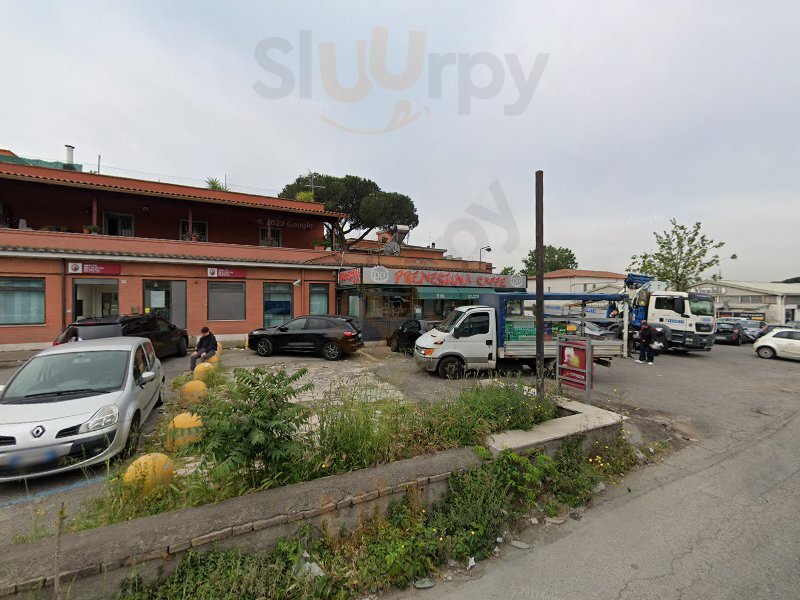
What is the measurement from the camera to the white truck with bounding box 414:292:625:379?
382 inches

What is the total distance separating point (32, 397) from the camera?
14.9 feet

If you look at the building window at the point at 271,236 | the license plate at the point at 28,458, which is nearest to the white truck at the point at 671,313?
the license plate at the point at 28,458

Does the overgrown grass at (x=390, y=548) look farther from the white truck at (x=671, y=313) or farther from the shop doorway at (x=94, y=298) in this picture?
the shop doorway at (x=94, y=298)

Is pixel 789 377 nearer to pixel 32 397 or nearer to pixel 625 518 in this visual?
pixel 625 518

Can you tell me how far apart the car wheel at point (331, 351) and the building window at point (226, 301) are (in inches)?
234

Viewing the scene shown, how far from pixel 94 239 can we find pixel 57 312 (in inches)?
125

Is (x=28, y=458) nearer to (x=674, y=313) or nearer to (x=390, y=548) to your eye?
(x=390, y=548)

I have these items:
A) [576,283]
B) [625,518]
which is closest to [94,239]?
[625,518]

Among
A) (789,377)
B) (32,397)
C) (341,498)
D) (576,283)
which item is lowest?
(789,377)

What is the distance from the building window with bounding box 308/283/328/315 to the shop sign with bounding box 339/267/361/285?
3.51 feet

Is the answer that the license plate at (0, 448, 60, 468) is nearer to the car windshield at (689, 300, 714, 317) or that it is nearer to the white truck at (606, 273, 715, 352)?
the white truck at (606, 273, 715, 352)

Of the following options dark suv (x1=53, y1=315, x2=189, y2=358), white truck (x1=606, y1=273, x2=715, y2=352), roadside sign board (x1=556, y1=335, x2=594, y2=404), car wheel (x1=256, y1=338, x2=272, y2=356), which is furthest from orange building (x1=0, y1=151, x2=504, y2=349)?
roadside sign board (x1=556, y1=335, x2=594, y2=404)

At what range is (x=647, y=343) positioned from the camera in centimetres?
1332

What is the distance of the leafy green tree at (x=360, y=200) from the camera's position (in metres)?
31.0
